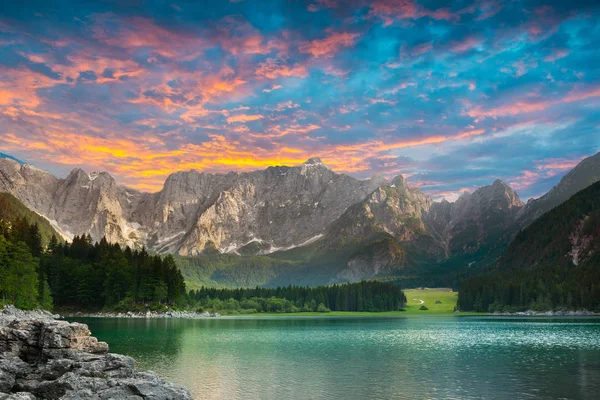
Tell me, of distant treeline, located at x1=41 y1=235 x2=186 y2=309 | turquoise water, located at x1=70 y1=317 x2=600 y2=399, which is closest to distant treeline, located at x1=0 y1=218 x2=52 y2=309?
distant treeline, located at x1=41 y1=235 x2=186 y2=309

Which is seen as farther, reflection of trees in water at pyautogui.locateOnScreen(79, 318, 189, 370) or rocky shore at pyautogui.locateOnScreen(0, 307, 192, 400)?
reflection of trees in water at pyautogui.locateOnScreen(79, 318, 189, 370)

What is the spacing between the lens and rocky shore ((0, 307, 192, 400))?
34.7m

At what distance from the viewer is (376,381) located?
171 ft

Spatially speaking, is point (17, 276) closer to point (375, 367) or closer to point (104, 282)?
point (104, 282)

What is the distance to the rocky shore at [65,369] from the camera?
34666mm

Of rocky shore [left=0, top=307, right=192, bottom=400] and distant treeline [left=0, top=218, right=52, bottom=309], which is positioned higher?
distant treeline [left=0, top=218, right=52, bottom=309]

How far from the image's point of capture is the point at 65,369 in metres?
38.8

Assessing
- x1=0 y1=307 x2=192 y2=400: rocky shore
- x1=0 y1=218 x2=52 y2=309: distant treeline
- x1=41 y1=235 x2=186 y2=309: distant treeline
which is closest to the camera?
x1=0 y1=307 x2=192 y2=400: rocky shore

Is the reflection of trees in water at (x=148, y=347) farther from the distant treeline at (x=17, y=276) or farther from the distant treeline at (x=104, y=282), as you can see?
the distant treeline at (x=104, y=282)

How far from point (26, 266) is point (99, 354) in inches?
3950

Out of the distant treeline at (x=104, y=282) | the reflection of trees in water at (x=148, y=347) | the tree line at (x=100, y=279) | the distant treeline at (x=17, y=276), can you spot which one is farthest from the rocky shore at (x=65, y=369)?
the distant treeline at (x=104, y=282)

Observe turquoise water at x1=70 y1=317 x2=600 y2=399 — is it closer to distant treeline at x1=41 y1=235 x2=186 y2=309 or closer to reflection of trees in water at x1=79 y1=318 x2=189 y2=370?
reflection of trees in water at x1=79 y1=318 x2=189 y2=370

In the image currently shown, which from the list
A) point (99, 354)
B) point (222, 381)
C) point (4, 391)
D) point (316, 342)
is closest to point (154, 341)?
point (316, 342)

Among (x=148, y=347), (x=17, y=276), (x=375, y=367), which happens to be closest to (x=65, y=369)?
(x=375, y=367)
